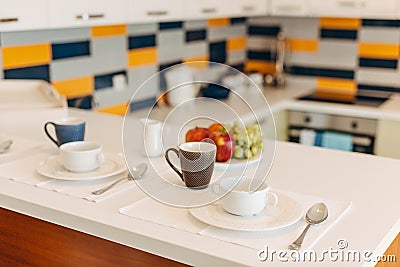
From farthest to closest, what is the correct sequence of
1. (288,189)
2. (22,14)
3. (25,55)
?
(25,55) → (22,14) → (288,189)

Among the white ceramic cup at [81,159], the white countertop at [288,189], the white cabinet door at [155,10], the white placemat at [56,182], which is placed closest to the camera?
the white countertop at [288,189]

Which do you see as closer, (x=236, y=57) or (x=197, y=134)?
(x=197, y=134)

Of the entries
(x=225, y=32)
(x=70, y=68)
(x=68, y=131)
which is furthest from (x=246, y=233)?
(x=225, y=32)

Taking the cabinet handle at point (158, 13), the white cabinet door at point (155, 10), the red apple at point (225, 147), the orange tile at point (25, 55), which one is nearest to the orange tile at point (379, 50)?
the white cabinet door at point (155, 10)

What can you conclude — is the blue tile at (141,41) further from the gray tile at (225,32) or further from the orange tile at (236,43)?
the orange tile at (236,43)

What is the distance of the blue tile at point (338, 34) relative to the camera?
3525 mm

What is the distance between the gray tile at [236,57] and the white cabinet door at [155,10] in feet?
3.51

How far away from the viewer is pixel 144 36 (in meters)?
3.08

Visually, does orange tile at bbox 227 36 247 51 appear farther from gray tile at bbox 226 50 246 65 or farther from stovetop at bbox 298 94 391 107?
stovetop at bbox 298 94 391 107

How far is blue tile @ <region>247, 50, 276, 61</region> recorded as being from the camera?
3896mm

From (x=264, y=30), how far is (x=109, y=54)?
55.6 inches

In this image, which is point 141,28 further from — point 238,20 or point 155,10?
point 238,20

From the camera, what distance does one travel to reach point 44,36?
2.48 metres

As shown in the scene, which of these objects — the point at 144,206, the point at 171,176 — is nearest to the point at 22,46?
the point at 171,176
